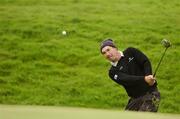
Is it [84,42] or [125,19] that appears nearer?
[84,42]

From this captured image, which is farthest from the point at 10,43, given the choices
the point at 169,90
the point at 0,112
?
the point at 0,112

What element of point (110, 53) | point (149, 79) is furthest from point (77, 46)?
point (149, 79)

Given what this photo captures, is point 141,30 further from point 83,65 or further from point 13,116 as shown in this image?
point 13,116

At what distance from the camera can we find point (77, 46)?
9688mm

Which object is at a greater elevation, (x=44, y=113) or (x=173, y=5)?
(x=44, y=113)

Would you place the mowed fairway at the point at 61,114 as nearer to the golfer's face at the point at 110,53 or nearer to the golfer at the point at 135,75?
the golfer at the point at 135,75

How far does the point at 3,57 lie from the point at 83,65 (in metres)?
1.68

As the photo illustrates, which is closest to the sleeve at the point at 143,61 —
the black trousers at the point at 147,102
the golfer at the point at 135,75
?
the golfer at the point at 135,75

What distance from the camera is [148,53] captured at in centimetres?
921

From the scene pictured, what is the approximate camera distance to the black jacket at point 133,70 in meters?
4.13

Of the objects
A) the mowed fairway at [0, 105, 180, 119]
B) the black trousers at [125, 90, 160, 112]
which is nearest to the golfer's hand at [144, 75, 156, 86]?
the black trousers at [125, 90, 160, 112]

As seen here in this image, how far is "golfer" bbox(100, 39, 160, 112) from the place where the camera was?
13.5ft

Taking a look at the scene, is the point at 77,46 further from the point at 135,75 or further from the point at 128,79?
the point at 128,79

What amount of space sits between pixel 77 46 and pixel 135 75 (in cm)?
554
